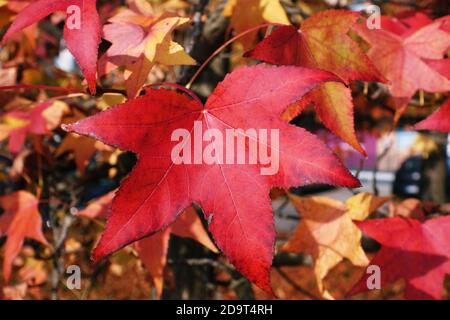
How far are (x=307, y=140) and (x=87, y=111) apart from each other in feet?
3.23

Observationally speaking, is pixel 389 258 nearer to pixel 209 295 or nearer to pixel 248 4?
pixel 248 4

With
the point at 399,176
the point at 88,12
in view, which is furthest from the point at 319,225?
the point at 399,176

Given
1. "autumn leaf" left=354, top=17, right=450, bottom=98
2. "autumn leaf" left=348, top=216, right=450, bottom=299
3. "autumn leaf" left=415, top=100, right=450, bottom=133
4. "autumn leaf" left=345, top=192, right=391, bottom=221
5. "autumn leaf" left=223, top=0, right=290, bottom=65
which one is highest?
"autumn leaf" left=223, top=0, right=290, bottom=65

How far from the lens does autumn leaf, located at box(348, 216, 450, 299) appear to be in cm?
88

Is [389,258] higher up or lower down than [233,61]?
lower down

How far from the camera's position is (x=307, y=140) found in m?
0.56

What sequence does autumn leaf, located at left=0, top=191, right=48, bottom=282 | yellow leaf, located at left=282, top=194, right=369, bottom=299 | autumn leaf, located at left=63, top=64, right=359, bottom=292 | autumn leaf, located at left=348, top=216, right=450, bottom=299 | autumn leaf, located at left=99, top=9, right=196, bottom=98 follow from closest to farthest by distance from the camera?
autumn leaf, located at left=63, top=64, right=359, bottom=292, autumn leaf, located at left=99, top=9, right=196, bottom=98, autumn leaf, located at left=348, top=216, right=450, bottom=299, yellow leaf, located at left=282, top=194, right=369, bottom=299, autumn leaf, located at left=0, top=191, right=48, bottom=282

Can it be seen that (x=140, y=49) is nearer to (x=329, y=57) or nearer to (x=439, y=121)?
(x=329, y=57)

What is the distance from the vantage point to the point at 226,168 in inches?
23.4

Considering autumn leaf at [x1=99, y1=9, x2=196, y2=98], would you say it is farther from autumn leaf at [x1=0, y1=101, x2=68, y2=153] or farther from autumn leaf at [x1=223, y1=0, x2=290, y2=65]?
autumn leaf at [x1=0, y1=101, x2=68, y2=153]

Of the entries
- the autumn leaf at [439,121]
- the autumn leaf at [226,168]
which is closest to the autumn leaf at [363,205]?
the autumn leaf at [439,121]

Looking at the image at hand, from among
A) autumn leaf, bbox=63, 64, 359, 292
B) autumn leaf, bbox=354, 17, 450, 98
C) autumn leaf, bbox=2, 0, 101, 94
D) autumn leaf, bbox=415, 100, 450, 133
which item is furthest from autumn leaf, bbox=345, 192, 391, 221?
autumn leaf, bbox=2, 0, 101, 94

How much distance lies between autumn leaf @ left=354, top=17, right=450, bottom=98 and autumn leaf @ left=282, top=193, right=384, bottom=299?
26 cm

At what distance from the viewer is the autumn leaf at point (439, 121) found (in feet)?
2.29
